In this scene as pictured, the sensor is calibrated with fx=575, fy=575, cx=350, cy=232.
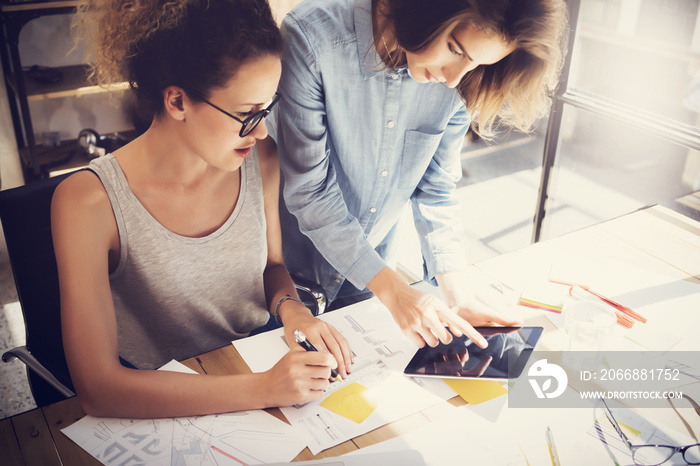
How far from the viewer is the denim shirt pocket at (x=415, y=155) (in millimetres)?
1412

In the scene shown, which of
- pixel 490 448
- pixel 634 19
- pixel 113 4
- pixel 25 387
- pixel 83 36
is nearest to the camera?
pixel 490 448

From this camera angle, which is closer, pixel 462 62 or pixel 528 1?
pixel 528 1

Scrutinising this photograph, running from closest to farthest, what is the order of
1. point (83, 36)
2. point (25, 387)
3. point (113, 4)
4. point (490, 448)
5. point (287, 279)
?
point (490, 448) < point (113, 4) < point (83, 36) < point (287, 279) < point (25, 387)

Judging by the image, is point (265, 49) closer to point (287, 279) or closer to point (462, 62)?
point (462, 62)

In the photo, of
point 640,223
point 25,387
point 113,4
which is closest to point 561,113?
point 640,223

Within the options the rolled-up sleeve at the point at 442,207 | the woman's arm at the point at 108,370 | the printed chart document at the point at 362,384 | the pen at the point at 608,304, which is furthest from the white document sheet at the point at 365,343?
the pen at the point at 608,304

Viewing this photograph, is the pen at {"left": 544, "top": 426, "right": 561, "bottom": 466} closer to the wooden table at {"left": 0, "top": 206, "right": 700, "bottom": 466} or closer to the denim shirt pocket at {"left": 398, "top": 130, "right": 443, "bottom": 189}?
the wooden table at {"left": 0, "top": 206, "right": 700, "bottom": 466}

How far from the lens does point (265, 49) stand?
109cm

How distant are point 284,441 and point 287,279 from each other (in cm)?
50

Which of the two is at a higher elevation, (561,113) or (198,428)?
(561,113)

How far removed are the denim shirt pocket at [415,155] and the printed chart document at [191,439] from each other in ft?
2.33

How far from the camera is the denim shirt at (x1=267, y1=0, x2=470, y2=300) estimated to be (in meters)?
1.24

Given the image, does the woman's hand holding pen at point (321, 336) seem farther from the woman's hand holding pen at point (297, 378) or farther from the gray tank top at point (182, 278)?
the gray tank top at point (182, 278)

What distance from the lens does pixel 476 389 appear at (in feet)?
3.56
